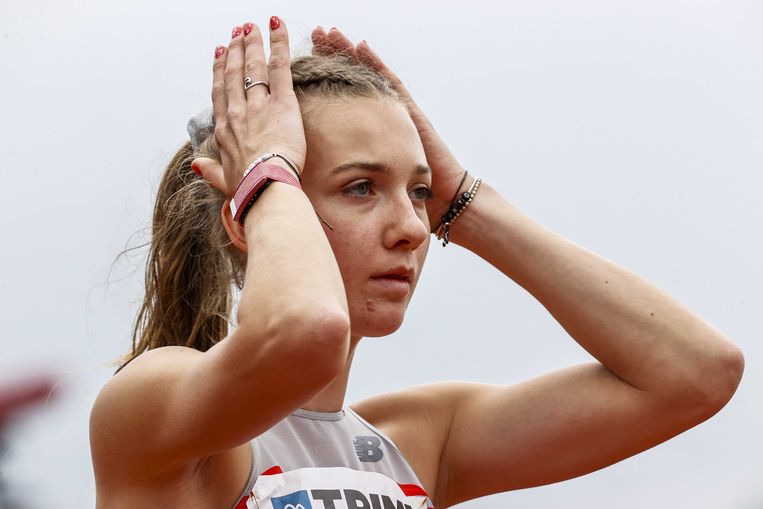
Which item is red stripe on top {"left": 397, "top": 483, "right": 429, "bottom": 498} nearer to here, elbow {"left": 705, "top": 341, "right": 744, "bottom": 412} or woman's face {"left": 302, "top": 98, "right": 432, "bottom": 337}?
woman's face {"left": 302, "top": 98, "right": 432, "bottom": 337}

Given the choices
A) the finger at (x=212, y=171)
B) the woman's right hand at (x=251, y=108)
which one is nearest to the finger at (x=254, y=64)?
the woman's right hand at (x=251, y=108)

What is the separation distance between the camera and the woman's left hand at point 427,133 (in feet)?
8.63

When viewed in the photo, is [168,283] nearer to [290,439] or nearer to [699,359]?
[290,439]

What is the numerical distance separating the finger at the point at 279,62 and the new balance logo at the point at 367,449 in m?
0.80

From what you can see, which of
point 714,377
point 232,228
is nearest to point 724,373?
point 714,377

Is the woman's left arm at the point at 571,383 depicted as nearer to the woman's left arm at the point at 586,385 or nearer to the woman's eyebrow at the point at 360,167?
the woman's left arm at the point at 586,385

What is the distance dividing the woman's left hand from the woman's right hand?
0.38m

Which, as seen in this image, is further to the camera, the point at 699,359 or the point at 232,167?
the point at 699,359

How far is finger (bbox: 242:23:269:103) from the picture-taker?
2.16 meters

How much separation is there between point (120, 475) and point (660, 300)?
130cm

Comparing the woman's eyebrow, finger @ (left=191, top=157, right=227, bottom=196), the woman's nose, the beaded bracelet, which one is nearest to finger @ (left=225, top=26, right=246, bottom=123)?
finger @ (left=191, top=157, right=227, bottom=196)

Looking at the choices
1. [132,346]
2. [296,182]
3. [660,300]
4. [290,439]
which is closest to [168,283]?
[132,346]

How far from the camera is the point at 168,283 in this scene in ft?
8.10

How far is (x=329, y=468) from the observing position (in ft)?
7.38
